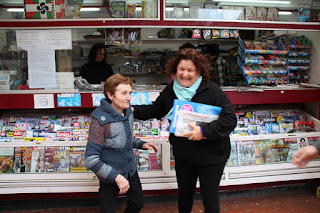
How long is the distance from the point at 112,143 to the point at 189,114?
2.08 feet

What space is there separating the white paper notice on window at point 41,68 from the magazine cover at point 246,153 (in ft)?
8.52

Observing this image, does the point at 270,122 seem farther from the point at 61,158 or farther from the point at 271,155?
the point at 61,158

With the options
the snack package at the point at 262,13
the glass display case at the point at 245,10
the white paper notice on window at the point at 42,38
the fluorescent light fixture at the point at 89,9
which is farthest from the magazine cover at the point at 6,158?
the snack package at the point at 262,13

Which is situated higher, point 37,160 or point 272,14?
point 272,14

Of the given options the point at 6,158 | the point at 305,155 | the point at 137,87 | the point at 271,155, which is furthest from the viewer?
the point at 137,87

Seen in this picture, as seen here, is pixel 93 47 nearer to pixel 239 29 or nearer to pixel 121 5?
pixel 121 5

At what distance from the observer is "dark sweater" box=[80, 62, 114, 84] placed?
4.08 meters

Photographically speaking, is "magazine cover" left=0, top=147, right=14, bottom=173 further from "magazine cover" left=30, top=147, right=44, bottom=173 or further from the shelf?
the shelf

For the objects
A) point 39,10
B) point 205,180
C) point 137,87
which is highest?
point 39,10

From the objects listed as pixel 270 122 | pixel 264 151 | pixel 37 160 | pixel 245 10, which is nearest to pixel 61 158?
pixel 37 160

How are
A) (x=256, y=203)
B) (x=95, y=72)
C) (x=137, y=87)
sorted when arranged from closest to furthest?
1. (x=256, y=203)
2. (x=137, y=87)
3. (x=95, y=72)

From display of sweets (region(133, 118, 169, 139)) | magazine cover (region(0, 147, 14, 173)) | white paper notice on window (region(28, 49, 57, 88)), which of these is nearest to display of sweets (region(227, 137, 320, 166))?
display of sweets (region(133, 118, 169, 139))

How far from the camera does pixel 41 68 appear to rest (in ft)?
11.6

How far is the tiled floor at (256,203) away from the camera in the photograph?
3.28m
